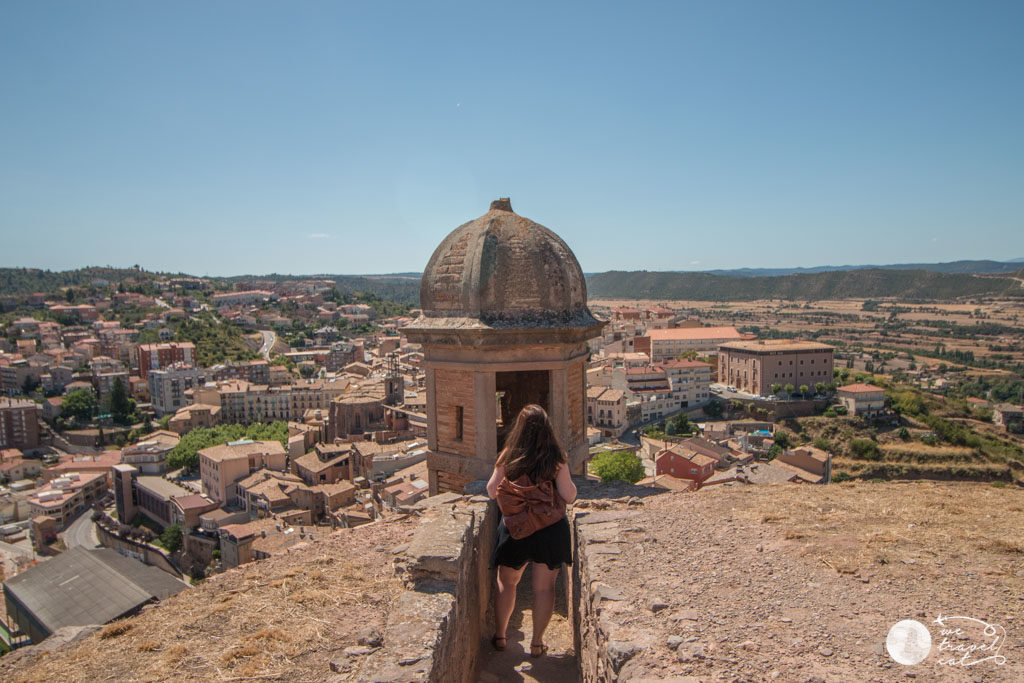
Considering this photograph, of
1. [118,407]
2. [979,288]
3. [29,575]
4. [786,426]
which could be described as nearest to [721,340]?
[786,426]

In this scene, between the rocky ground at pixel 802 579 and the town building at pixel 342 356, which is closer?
the rocky ground at pixel 802 579

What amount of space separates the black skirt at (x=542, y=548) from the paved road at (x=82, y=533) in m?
46.1

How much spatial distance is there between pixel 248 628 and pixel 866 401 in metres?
64.5

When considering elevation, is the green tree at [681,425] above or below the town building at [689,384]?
below

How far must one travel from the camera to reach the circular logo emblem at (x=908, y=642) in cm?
305

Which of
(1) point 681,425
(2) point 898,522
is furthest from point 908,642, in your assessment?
(1) point 681,425

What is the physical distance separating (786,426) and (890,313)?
122 metres

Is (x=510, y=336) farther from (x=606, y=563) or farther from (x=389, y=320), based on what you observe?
(x=389, y=320)

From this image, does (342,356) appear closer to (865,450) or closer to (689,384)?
(689,384)

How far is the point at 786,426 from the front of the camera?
191ft

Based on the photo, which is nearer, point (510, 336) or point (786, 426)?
point (510, 336)

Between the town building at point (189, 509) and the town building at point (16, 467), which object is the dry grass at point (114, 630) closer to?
the town building at point (189, 509)

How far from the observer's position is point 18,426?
62062 millimetres

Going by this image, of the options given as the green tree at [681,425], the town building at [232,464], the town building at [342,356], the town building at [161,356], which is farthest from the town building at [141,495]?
the town building at [342,356]
